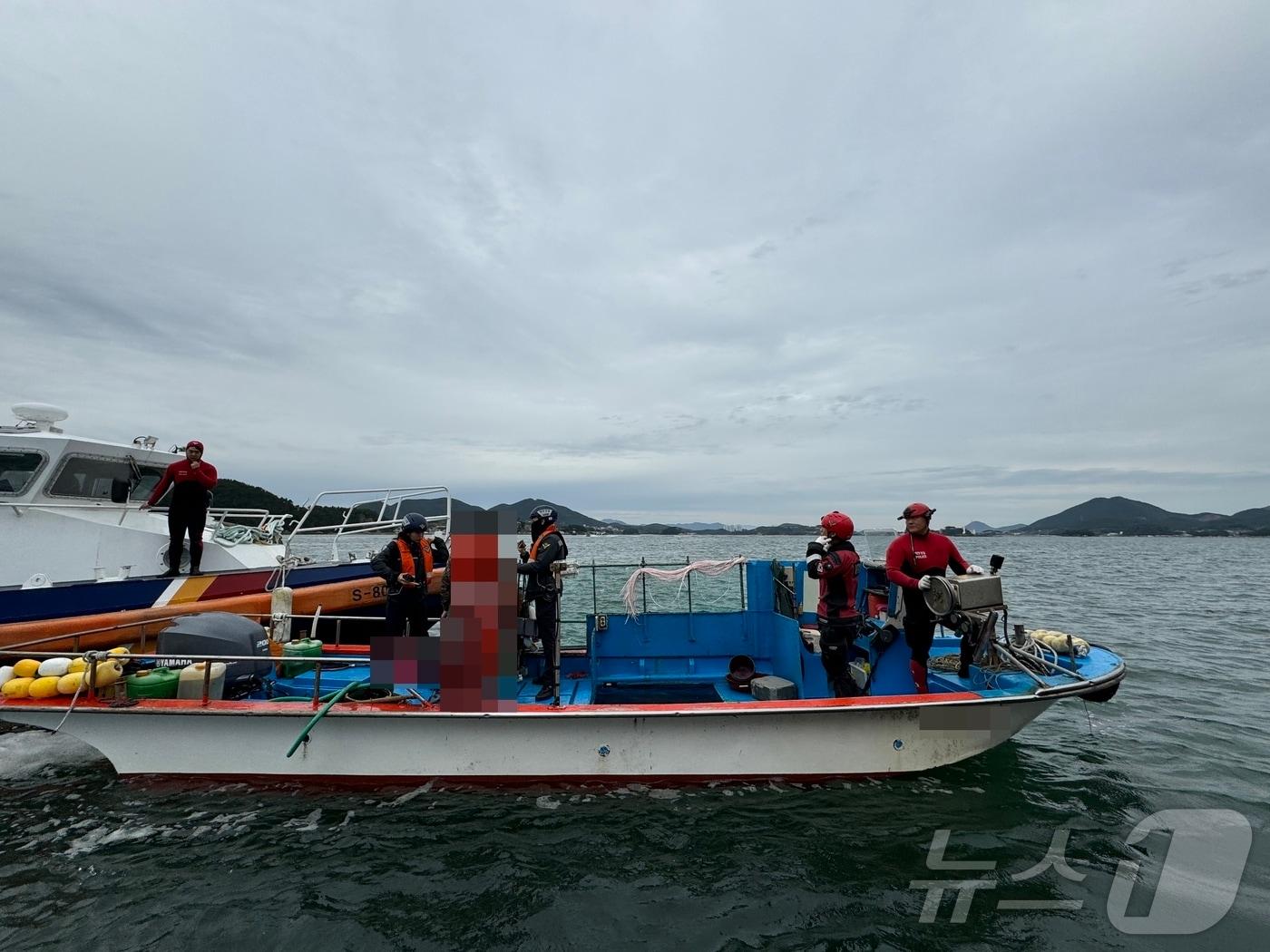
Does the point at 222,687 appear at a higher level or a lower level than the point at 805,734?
higher

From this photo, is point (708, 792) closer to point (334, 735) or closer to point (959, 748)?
point (959, 748)

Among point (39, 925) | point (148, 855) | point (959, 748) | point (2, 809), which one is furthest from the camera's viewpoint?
point (959, 748)

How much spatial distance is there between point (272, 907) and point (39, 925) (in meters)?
1.31

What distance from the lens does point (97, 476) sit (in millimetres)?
9656

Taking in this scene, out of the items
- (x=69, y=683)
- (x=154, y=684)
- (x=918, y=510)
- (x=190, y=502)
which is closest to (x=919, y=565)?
(x=918, y=510)

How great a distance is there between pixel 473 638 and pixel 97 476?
8.00m

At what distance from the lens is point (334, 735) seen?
5512 mm

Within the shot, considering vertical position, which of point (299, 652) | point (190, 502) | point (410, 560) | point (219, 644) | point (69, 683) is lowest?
point (299, 652)

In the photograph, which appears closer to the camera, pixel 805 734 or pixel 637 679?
pixel 805 734

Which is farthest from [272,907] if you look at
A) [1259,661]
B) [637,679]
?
[1259,661]

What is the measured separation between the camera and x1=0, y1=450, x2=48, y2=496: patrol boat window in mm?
8812

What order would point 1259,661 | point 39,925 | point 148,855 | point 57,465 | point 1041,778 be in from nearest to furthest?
point 39,925 → point 148,855 → point 1041,778 → point 57,465 → point 1259,661

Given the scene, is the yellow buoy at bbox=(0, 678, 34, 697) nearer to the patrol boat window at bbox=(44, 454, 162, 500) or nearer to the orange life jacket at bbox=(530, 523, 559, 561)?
the orange life jacket at bbox=(530, 523, 559, 561)

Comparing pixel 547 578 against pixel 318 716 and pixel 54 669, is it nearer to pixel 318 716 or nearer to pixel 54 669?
pixel 318 716
